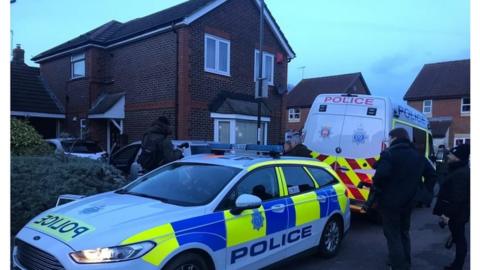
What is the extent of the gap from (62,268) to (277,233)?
91.1 inches

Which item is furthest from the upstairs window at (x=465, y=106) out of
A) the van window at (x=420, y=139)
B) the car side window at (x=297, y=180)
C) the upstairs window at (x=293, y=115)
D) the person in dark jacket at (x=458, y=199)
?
the car side window at (x=297, y=180)

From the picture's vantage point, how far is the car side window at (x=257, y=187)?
419 cm

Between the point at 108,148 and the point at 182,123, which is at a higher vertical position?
the point at 182,123

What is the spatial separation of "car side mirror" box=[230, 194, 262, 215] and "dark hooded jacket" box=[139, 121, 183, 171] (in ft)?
11.6

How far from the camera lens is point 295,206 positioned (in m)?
4.89

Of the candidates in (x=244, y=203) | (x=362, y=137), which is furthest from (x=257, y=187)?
(x=362, y=137)

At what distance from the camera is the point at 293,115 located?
3953 cm

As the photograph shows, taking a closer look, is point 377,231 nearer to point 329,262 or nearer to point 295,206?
point 329,262

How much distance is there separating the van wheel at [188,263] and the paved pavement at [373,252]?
1293 mm

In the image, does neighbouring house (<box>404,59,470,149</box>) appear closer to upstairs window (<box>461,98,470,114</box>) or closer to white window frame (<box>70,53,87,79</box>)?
upstairs window (<box>461,98,470,114</box>)

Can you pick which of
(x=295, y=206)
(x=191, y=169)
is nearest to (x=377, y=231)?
(x=295, y=206)

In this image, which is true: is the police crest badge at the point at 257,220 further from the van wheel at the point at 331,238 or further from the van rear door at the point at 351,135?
the van rear door at the point at 351,135

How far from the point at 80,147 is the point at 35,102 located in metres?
6.70

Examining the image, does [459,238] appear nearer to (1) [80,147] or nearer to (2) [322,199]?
(2) [322,199]
